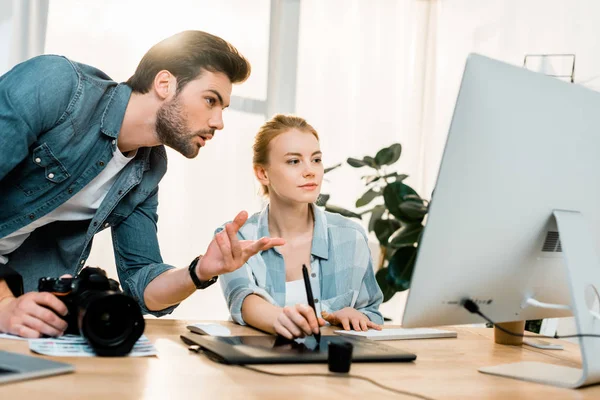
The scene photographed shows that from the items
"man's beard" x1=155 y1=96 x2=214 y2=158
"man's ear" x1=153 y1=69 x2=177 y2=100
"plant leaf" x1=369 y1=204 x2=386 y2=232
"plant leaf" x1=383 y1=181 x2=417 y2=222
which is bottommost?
"plant leaf" x1=369 y1=204 x2=386 y2=232

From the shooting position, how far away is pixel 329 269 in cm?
184

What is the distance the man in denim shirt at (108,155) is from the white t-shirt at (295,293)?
0.34 m

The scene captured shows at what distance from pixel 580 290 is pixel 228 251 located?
67 cm

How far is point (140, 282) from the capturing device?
5.15 feet

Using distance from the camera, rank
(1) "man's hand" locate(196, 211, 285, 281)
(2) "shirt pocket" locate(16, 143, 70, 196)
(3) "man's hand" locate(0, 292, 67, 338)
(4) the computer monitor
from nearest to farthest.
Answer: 1. (4) the computer monitor
2. (3) "man's hand" locate(0, 292, 67, 338)
3. (1) "man's hand" locate(196, 211, 285, 281)
4. (2) "shirt pocket" locate(16, 143, 70, 196)

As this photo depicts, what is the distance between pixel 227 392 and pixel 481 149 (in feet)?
1.53

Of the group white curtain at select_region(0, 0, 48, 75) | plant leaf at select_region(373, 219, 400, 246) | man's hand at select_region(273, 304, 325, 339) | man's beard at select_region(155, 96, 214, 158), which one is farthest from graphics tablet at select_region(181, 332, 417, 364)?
white curtain at select_region(0, 0, 48, 75)

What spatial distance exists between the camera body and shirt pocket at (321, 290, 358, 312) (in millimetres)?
838

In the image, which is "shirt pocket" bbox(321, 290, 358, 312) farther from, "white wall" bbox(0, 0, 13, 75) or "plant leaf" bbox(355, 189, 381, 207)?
"white wall" bbox(0, 0, 13, 75)

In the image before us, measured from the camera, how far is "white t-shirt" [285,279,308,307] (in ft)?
5.82

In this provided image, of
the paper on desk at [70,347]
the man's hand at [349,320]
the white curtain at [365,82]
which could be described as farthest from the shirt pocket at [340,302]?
the white curtain at [365,82]

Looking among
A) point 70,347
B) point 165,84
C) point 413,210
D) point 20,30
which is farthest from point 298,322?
point 20,30

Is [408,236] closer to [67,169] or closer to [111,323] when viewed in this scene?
[67,169]

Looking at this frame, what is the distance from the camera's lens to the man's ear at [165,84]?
5.82 ft
